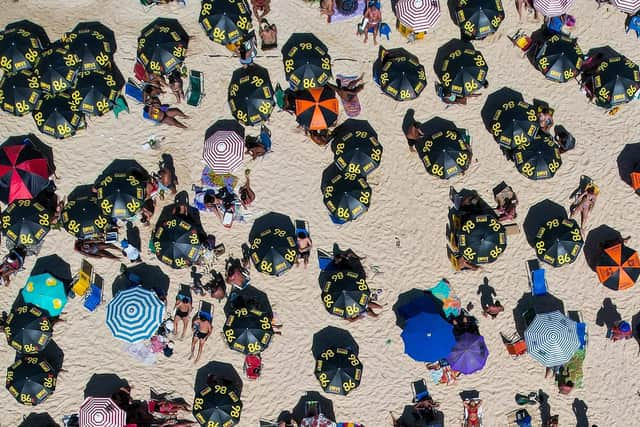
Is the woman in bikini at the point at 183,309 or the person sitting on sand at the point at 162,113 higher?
the person sitting on sand at the point at 162,113

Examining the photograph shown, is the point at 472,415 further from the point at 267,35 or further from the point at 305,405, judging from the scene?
the point at 267,35

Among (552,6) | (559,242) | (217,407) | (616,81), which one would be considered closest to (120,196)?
(217,407)

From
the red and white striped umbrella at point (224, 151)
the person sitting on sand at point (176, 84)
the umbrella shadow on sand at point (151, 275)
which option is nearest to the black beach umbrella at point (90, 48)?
the person sitting on sand at point (176, 84)

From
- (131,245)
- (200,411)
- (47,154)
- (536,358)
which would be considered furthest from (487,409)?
(47,154)

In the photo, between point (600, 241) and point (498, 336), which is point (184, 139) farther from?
point (600, 241)

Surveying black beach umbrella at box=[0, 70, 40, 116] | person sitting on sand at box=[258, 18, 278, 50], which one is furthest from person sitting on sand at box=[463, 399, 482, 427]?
black beach umbrella at box=[0, 70, 40, 116]

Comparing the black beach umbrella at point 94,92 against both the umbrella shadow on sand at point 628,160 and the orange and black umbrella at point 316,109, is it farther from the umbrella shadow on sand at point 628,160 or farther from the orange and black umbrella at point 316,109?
the umbrella shadow on sand at point 628,160
